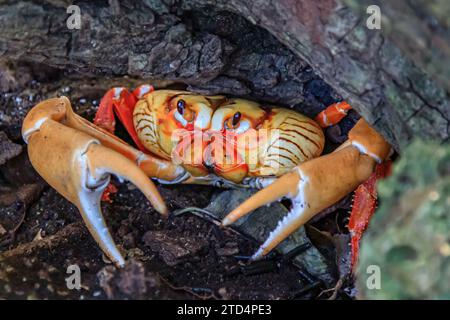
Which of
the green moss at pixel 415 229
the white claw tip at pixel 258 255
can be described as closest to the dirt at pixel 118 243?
the white claw tip at pixel 258 255

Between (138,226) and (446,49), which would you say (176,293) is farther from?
(446,49)

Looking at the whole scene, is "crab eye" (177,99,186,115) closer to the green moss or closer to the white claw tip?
the white claw tip

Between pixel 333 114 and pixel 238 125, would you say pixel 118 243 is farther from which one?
pixel 333 114

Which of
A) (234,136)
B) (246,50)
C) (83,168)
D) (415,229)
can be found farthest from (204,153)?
(415,229)

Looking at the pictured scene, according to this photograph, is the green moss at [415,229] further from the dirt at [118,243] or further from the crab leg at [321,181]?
the dirt at [118,243]

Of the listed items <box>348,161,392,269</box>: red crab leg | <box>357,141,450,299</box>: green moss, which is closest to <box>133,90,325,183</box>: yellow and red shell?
<box>348,161,392,269</box>: red crab leg

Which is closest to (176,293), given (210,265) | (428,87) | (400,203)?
(210,265)
